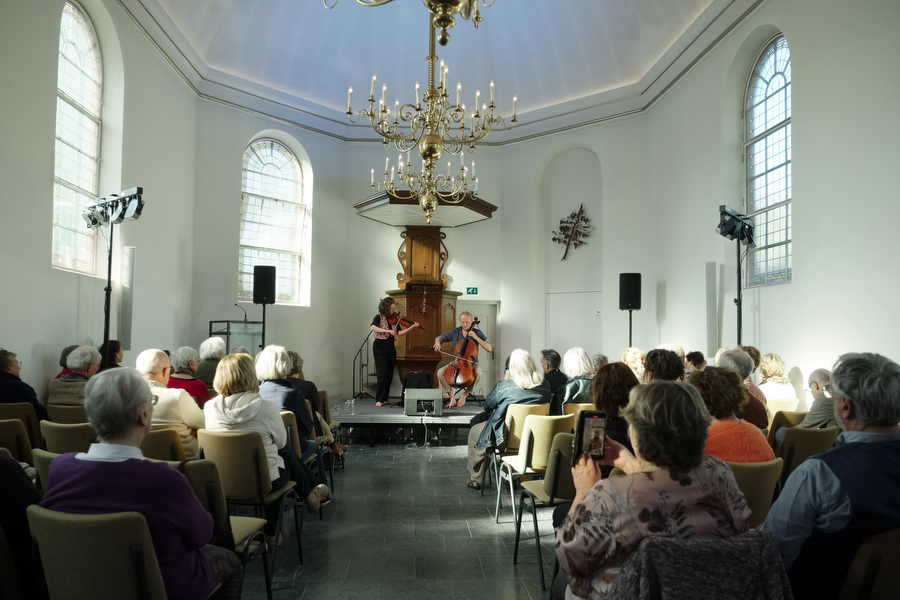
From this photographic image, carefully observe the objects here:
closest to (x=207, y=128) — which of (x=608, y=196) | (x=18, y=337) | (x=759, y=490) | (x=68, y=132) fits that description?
(x=68, y=132)

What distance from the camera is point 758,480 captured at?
240 centimetres

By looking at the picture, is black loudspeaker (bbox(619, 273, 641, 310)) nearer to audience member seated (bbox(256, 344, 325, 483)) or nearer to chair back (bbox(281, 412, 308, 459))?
audience member seated (bbox(256, 344, 325, 483))

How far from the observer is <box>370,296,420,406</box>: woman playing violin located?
8.62 metres

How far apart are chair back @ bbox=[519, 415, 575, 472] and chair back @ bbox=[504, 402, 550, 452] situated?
446 millimetres

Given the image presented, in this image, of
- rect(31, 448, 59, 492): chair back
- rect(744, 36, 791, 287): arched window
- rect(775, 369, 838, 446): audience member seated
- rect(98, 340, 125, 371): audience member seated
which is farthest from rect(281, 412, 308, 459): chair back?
rect(744, 36, 791, 287): arched window

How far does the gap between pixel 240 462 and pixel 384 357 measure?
5697 mm

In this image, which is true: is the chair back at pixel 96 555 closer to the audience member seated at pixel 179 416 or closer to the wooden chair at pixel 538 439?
the audience member seated at pixel 179 416

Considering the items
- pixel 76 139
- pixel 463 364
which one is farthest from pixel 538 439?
pixel 76 139

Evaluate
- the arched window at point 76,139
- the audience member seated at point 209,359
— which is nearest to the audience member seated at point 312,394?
the audience member seated at point 209,359

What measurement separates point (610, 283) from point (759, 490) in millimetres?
7299

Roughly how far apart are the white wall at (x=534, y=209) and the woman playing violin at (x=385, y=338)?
1665mm

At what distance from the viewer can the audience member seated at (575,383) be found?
4.63m

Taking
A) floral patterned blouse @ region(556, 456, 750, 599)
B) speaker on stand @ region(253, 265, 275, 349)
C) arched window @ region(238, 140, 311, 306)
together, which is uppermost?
arched window @ region(238, 140, 311, 306)

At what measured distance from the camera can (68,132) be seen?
593cm
